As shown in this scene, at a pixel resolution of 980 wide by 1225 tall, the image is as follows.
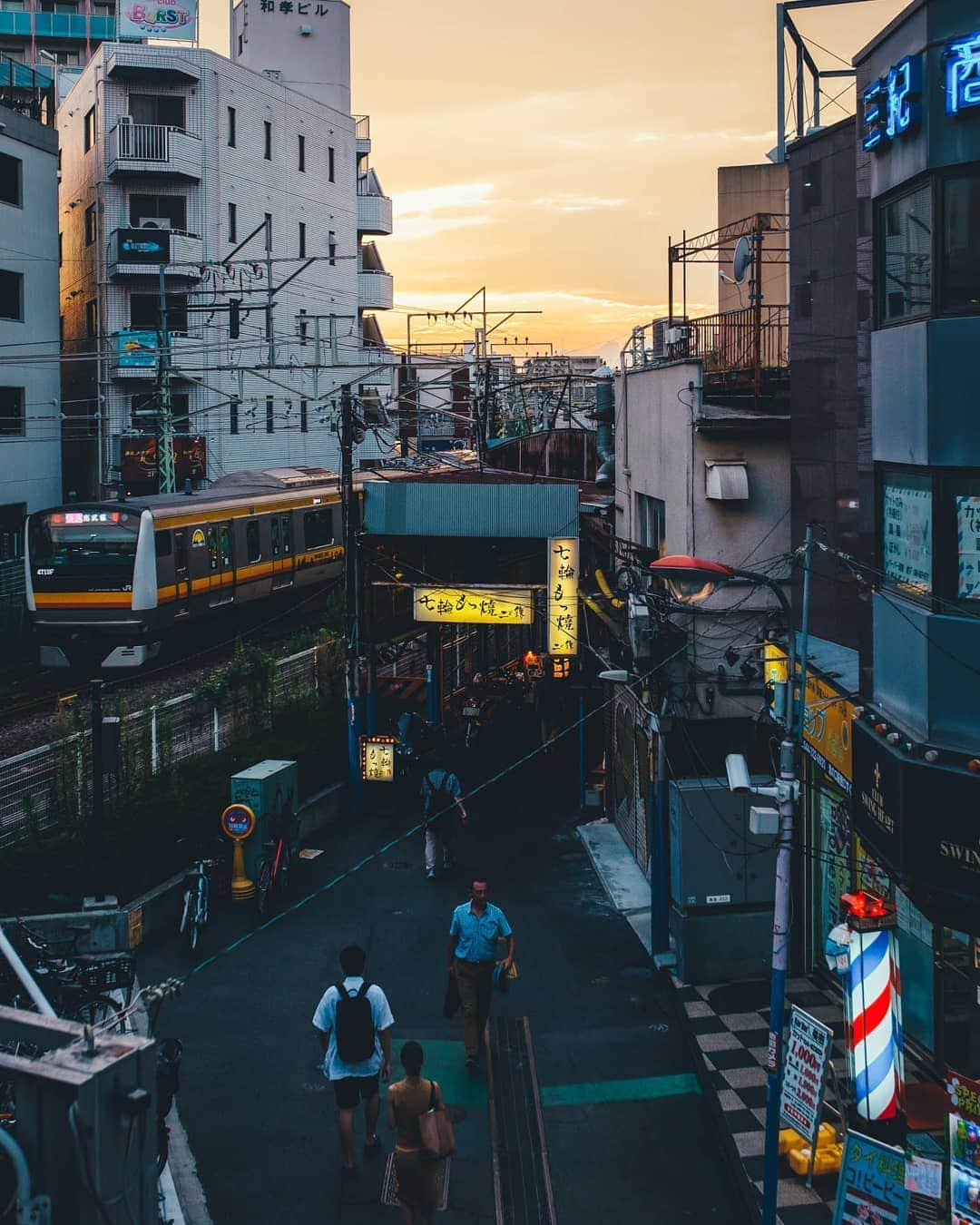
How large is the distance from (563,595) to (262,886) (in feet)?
22.4

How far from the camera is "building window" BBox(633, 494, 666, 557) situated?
1881cm

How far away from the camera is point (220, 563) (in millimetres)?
28188

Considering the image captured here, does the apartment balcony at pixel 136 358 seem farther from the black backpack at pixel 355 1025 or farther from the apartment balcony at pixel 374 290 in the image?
the black backpack at pixel 355 1025

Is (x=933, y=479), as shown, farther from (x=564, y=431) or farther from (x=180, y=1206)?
(x=564, y=431)

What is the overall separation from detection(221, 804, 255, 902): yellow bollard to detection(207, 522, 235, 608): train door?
11.3m

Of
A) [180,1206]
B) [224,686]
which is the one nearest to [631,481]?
[224,686]

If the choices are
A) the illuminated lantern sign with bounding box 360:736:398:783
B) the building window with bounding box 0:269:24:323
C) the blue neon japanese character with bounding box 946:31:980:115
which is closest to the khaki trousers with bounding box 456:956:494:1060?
the blue neon japanese character with bounding box 946:31:980:115

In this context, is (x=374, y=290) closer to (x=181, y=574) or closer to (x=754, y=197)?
(x=181, y=574)

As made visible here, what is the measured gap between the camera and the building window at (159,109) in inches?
1783

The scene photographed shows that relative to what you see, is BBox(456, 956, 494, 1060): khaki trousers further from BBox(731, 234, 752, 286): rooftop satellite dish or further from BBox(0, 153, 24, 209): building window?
BBox(0, 153, 24, 209): building window

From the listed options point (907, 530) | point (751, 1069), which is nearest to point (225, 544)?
point (751, 1069)

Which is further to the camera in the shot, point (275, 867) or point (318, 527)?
point (318, 527)

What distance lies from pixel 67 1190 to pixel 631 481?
53.6 ft

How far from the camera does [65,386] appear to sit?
4778 cm
